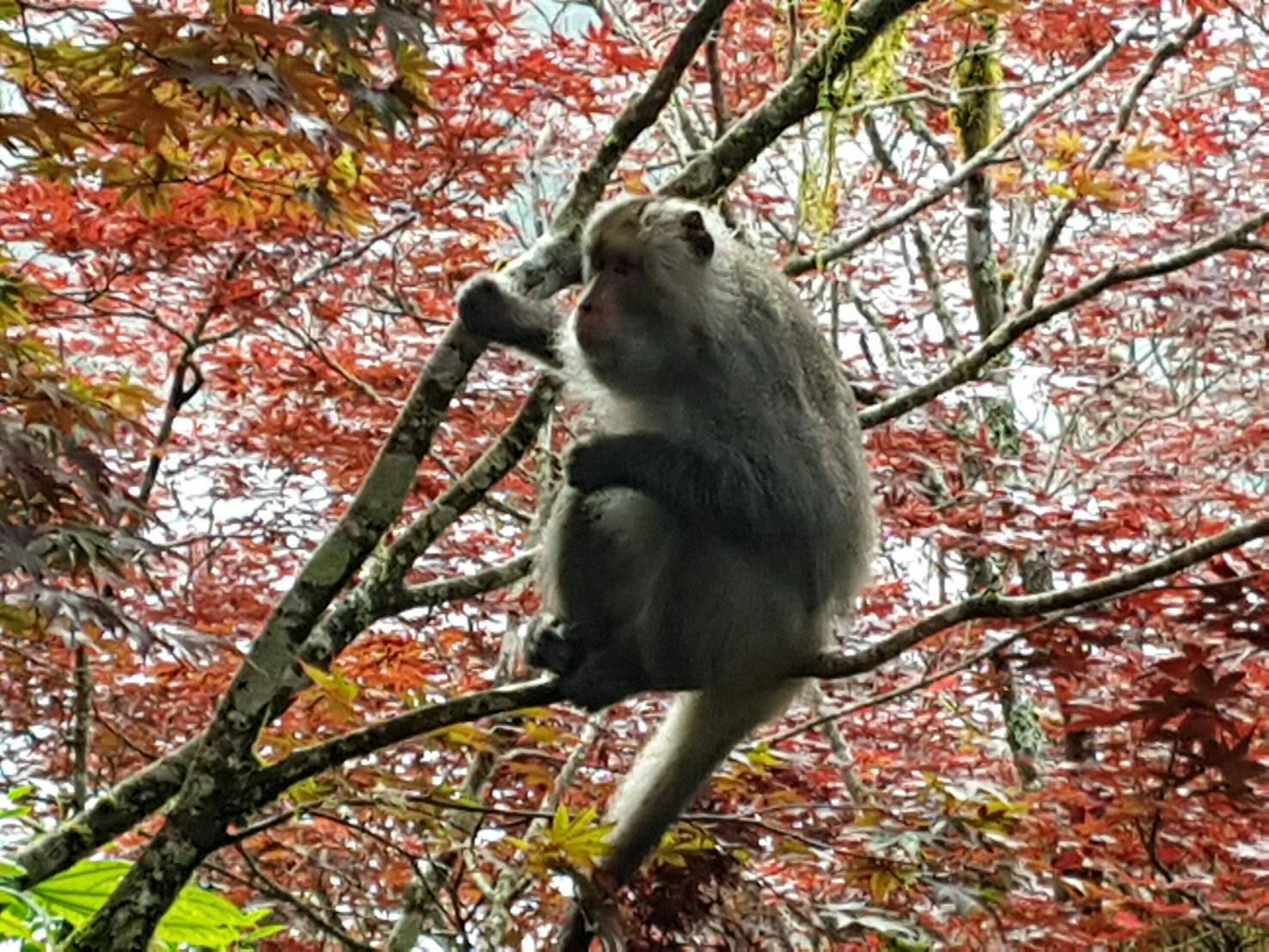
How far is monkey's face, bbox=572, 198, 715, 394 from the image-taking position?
397 cm

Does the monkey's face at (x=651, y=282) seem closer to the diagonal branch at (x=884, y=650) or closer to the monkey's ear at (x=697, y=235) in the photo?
the monkey's ear at (x=697, y=235)

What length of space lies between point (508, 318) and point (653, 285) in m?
0.47

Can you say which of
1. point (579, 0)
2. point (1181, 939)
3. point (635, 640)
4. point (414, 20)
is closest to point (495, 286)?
point (414, 20)

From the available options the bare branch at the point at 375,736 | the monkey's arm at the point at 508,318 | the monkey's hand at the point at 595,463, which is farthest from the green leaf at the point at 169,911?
the monkey's arm at the point at 508,318

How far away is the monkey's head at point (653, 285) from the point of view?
13.0 ft

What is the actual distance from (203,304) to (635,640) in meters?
2.13

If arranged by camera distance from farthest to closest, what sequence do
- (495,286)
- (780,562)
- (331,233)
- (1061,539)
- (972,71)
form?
(972,71) → (331,233) → (1061,539) → (780,562) → (495,286)

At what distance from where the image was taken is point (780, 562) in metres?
3.90

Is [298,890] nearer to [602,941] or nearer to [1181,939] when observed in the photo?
[602,941]

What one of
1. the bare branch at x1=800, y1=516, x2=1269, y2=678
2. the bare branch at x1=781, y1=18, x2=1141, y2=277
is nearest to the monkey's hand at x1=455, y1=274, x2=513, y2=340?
the bare branch at x1=781, y1=18, x2=1141, y2=277

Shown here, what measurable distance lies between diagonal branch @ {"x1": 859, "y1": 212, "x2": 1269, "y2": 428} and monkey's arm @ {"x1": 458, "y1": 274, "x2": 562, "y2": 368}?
97 centimetres

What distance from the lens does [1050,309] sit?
377 cm

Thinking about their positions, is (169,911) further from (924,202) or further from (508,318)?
(924,202)

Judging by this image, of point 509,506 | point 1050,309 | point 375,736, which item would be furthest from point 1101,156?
point 375,736
